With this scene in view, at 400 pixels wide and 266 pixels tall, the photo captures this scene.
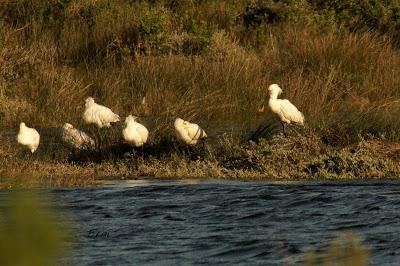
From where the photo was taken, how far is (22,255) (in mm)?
1265

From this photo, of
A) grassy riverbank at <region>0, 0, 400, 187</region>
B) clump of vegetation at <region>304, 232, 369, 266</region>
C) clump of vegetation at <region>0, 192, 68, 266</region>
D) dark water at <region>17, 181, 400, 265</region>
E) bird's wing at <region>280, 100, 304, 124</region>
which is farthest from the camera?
bird's wing at <region>280, 100, 304, 124</region>

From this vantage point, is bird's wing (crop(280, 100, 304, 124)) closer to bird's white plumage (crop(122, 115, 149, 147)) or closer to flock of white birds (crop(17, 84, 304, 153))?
flock of white birds (crop(17, 84, 304, 153))

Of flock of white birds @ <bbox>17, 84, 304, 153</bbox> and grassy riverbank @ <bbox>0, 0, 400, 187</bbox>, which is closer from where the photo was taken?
grassy riverbank @ <bbox>0, 0, 400, 187</bbox>

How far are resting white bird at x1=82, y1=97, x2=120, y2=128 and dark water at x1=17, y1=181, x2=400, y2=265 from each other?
3304mm

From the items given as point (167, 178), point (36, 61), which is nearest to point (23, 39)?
point (36, 61)

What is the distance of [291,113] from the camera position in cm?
1509

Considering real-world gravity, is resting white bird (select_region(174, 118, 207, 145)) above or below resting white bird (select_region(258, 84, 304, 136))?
below

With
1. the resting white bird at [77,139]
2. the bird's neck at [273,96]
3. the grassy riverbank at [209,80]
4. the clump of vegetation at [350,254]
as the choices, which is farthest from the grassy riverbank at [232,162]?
the clump of vegetation at [350,254]

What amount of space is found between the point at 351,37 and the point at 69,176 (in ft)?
30.6

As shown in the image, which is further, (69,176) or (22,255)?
(69,176)

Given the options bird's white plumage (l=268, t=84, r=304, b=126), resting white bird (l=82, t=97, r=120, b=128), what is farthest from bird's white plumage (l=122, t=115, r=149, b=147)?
bird's white plumage (l=268, t=84, r=304, b=126)

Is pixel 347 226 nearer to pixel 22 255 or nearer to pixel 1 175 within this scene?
pixel 1 175

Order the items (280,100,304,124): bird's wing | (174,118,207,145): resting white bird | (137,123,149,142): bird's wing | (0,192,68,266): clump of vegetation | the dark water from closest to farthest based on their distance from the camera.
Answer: (0,192,68,266): clump of vegetation < the dark water < (174,118,207,145): resting white bird < (137,123,149,142): bird's wing < (280,100,304,124): bird's wing

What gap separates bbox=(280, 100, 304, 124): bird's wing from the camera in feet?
49.2
